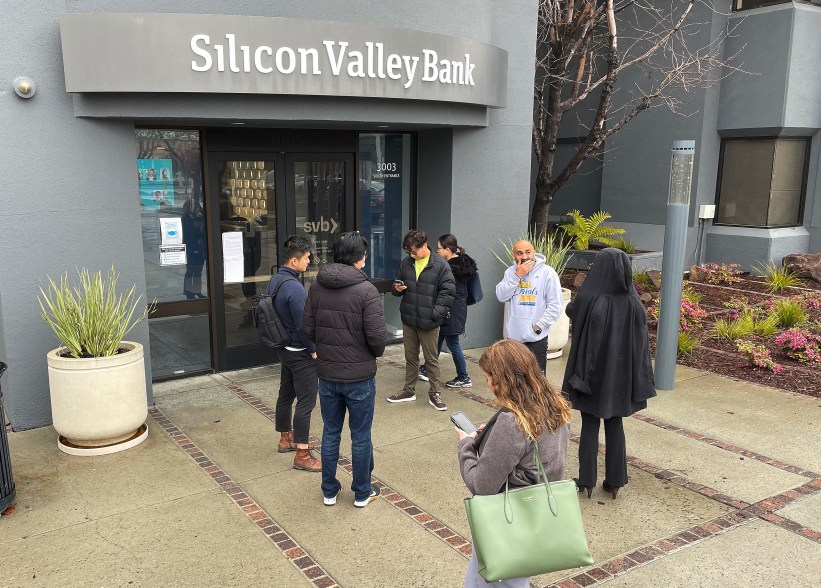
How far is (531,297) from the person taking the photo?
6.74 meters

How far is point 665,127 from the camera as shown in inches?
612

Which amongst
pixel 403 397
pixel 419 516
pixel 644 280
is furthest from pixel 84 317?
pixel 644 280

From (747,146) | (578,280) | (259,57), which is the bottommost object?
(578,280)

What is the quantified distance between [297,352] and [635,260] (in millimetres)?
10212

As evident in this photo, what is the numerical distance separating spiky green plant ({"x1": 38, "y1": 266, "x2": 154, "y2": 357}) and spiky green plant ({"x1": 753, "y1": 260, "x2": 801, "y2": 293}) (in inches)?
453

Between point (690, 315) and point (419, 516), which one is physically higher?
point (690, 315)

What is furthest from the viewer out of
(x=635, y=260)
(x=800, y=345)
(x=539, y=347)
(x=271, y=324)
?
(x=635, y=260)

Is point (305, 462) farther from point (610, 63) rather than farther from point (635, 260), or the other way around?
point (635, 260)

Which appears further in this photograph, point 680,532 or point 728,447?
point 728,447

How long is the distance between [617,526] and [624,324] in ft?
4.62

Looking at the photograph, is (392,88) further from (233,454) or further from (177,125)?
(233,454)

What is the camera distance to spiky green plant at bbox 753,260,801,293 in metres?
13.4

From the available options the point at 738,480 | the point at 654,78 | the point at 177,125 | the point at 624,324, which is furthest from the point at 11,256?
the point at 654,78

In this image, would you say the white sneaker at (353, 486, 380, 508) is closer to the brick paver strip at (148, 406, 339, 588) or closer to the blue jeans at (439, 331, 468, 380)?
the brick paver strip at (148, 406, 339, 588)
